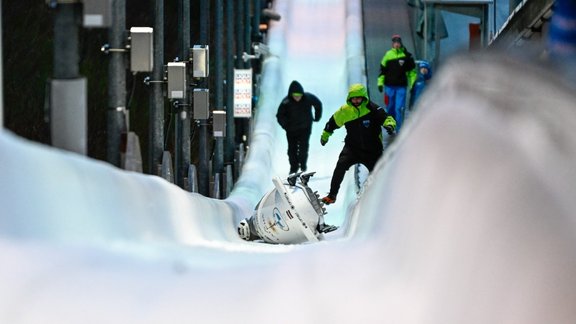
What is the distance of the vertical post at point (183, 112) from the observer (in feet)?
46.9

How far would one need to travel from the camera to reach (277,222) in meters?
11.2

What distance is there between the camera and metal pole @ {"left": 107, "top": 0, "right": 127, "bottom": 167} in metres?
9.46

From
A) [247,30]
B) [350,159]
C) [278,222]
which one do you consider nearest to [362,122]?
[350,159]

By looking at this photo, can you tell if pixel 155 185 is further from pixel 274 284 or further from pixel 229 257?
pixel 274 284

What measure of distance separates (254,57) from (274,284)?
66.8ft

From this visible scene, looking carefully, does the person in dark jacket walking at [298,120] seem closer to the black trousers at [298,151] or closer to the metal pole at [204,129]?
the black trousers at [298,151]

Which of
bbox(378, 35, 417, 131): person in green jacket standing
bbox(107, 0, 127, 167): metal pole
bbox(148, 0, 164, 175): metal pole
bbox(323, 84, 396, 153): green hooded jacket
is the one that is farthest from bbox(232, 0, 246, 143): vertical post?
bbox(107, 0, 127, 167): metal pole

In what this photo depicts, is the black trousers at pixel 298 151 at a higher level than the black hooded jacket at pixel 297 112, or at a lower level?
lower

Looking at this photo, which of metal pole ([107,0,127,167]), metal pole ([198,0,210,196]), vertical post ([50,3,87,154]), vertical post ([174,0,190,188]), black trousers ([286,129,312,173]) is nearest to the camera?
vertical post ([50,3,87,154])

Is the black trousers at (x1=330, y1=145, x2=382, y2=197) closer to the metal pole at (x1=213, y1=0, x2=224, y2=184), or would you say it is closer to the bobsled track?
the metal pole at (x1=213, y1=0, x2=224, y2=184)

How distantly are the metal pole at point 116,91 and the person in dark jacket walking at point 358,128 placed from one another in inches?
130

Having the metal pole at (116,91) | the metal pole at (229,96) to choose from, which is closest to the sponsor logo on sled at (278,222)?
the metal pole at (116,91)

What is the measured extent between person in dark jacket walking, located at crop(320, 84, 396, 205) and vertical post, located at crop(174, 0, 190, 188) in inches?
77.5

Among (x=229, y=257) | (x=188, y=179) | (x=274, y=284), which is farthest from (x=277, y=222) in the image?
(x=274, y=284)
